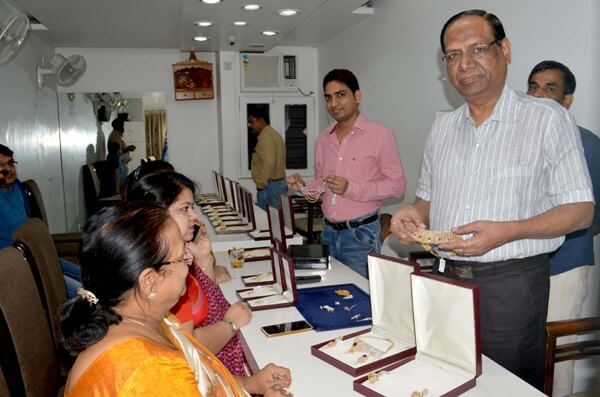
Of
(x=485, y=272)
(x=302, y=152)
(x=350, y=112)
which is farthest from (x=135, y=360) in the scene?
(x=302, y=152)

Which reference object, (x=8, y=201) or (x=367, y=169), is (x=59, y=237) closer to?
(x=8, y=201)

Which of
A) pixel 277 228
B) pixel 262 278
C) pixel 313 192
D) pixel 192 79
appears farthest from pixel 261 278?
pixel 192 79

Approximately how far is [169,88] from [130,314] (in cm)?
662

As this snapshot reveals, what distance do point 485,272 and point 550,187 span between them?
0.34 metres

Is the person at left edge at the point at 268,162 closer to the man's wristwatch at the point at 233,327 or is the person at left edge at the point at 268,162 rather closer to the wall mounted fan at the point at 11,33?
the wall mounted fan at the point at 11,33

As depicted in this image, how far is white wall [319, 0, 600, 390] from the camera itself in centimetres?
267

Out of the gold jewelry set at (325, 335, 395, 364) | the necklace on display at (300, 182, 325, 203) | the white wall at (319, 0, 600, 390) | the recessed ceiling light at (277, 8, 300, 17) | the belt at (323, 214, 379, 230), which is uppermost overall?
the recessed ceiling light at (277, 8, 300, 17)

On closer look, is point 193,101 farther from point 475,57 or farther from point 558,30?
point 475,57

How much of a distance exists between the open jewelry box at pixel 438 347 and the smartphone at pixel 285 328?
1.33 feet

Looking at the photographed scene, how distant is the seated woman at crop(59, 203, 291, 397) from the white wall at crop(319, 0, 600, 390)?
1.52 meters

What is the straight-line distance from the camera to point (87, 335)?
95 cm

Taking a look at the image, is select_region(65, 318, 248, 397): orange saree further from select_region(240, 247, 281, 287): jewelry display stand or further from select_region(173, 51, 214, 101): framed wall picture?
select_region(173, 51, 214, 101): framed wall picture

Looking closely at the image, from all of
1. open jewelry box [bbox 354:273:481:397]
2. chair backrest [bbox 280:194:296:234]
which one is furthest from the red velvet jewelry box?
open jewelry box [bbox 354:273:481:397]

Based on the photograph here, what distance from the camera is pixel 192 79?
6.87m
